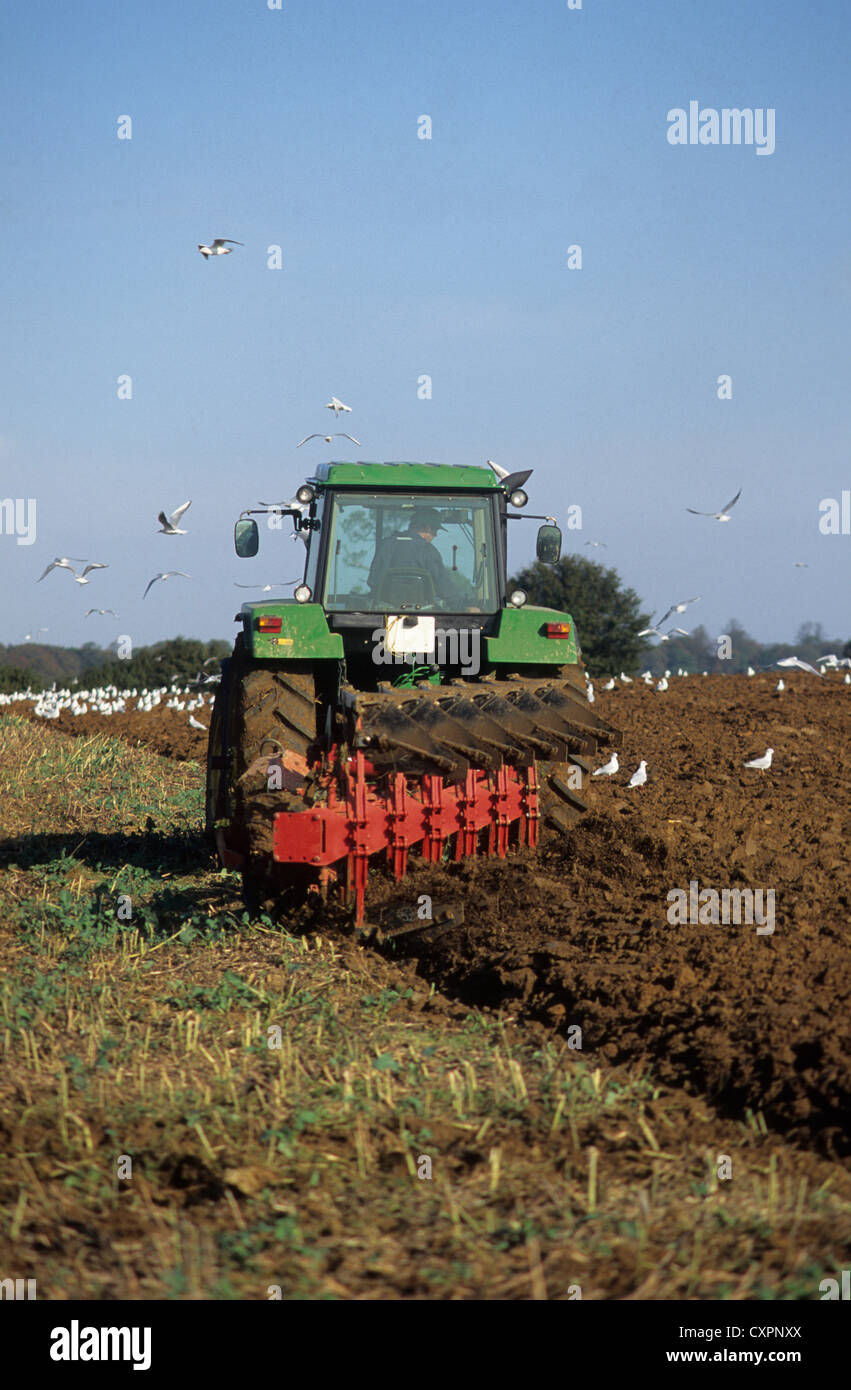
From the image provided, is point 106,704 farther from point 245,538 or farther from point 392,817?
point 392,817

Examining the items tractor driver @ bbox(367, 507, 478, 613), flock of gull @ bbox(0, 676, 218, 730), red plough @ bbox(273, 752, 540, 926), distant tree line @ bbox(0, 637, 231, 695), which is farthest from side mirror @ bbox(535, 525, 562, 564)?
distant tree line @ bbox(0, 637, 231, 695)

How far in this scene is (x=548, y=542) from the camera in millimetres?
8727

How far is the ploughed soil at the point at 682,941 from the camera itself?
5.12 metres

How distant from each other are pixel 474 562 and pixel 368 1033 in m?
3.76

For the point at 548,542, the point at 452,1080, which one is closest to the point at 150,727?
the point at 548,542

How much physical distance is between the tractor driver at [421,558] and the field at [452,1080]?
5.76ft

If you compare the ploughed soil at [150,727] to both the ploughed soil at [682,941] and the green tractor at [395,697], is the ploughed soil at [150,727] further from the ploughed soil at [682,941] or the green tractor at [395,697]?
the green tractor at [395,697]

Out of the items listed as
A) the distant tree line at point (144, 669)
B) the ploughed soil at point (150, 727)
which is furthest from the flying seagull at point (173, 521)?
the distant tree line at point (144, 669)

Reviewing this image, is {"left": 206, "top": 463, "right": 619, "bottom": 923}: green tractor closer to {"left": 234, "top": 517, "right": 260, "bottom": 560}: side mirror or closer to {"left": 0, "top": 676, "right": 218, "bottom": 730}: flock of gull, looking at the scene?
{"left": 234, "top": 517, "right": 260, "bottom": 560}: side mirror

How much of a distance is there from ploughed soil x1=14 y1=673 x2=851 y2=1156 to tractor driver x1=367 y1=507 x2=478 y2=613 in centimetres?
172

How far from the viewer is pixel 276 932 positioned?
25.1 feet
